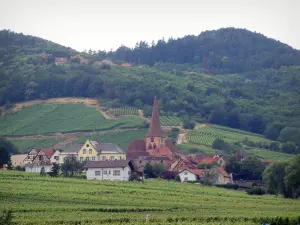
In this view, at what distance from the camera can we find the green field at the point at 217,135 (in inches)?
5591

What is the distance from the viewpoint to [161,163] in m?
106

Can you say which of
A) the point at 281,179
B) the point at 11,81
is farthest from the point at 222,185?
the point at 11,81

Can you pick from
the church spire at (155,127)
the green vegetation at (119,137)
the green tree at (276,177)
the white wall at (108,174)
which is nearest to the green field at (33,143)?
the green vegetation at (119,137)

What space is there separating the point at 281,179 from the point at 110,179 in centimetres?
1956

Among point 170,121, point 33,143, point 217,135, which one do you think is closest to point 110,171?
point 33,143

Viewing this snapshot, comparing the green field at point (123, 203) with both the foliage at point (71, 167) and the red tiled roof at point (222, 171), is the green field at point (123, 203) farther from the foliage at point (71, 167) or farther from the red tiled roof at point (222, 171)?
the red tiled roof at point (222, 171)

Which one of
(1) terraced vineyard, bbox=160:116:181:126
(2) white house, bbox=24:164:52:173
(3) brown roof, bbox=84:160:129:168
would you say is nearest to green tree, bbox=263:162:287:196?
(3) brown roof, bbox=84:160:129:168

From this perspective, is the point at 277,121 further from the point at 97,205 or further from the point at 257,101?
the point at 97,205

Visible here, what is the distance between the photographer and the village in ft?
298

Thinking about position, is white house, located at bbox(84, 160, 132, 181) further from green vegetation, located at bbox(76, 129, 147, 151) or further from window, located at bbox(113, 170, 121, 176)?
green vegetation, located at bbox(76, 129, 147, 151)

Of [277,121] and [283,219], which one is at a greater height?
[277,121]

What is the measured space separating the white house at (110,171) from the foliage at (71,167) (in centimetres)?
95

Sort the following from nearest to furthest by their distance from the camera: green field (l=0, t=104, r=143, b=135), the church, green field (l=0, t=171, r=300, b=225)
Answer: green field (l=0, t=171, r=300, b=225) < the church < green field (l=0, t=104, r=143, b=135)

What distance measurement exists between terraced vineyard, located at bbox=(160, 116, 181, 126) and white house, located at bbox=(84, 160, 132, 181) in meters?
62.4
